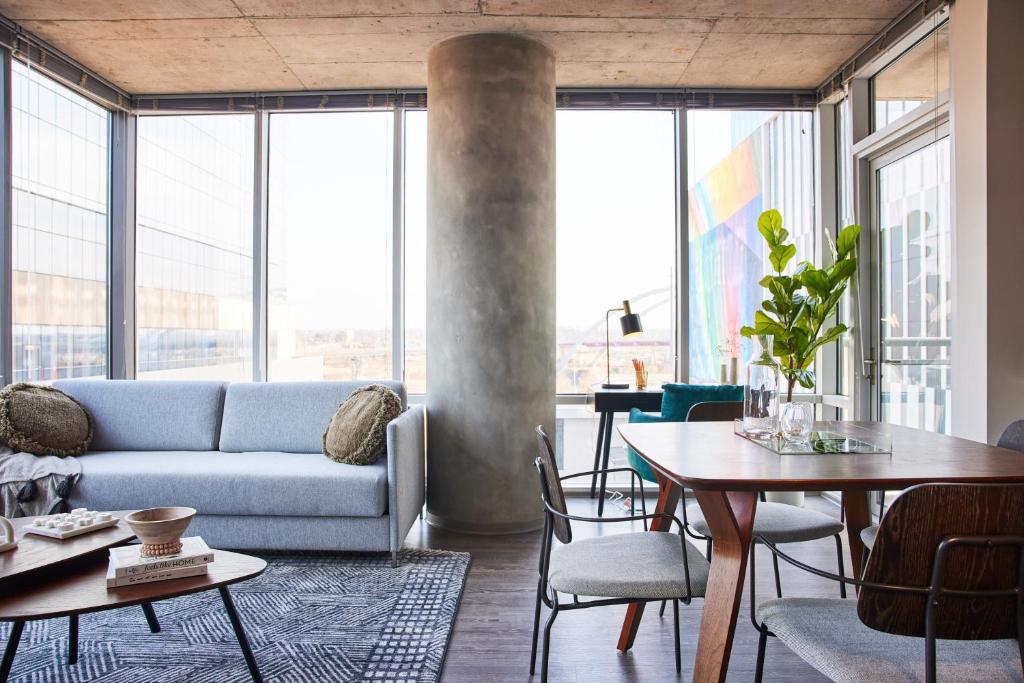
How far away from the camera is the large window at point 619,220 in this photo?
4.76 metres

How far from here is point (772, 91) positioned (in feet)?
15.6

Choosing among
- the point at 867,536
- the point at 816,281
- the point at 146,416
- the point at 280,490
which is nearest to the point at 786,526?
the point at 867,536

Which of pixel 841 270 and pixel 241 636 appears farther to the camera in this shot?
pixel 841 270

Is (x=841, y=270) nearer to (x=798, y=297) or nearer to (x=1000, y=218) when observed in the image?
(x=798, y=297)

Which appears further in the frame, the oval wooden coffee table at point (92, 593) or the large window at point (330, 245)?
the large window at point (330, 245)

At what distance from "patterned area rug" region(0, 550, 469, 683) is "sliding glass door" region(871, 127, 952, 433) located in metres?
2.62

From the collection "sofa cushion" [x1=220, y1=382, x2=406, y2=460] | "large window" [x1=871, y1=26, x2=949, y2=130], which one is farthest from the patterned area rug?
"large window" [x1=871, y1=26, x2=949, y2=130]

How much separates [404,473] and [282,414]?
39.3 inches

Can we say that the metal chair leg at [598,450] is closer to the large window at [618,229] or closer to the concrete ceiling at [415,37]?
the large window at [618,229]

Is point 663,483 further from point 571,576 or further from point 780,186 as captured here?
point 780,186

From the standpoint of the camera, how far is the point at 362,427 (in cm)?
350

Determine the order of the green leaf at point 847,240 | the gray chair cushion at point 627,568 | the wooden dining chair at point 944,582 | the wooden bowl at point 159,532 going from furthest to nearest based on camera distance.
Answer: the green leaf at point 847,240
the wooden bowl at point 159,532
the gray chair cushion at point 627,568
the wooden dining chair at point 944,582

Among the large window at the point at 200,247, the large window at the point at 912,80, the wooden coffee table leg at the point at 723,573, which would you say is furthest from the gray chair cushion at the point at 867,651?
the large window at the point at 200,247

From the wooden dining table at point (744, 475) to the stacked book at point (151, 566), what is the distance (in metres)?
1.31
